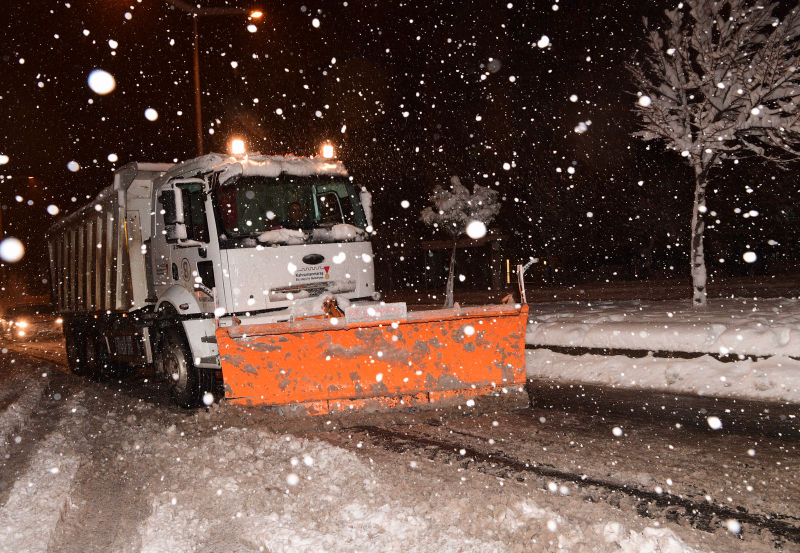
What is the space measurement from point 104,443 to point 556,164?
30424 mm

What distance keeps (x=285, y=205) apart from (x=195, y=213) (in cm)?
104

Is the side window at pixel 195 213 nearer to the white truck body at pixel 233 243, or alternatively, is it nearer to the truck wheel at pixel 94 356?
the white truck body at pixel 233 243

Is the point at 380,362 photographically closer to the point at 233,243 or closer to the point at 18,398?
the point at 233,243

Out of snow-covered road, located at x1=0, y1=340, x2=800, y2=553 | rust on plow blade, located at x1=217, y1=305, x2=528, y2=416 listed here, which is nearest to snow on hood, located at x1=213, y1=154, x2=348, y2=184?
rust on plow blade, located at x1=217, y1=305, x2=528, y2=416

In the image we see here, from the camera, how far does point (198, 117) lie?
15180 millimetres

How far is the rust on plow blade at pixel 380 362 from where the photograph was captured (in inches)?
264

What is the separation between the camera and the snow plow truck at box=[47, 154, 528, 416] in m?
6.77

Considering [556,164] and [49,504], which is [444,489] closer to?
[49,504]

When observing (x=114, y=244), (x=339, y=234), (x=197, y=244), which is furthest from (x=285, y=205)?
(x=114, y=244)

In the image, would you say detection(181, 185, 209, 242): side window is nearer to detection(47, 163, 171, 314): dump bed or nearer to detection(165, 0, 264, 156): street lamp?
detection(47, 163, 171, 314): dump bed

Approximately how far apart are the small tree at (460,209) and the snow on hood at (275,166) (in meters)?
21.1

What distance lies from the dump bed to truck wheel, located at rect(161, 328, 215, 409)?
1.54 meters

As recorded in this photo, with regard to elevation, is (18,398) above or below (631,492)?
below

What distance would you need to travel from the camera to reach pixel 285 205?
26.4 ft
